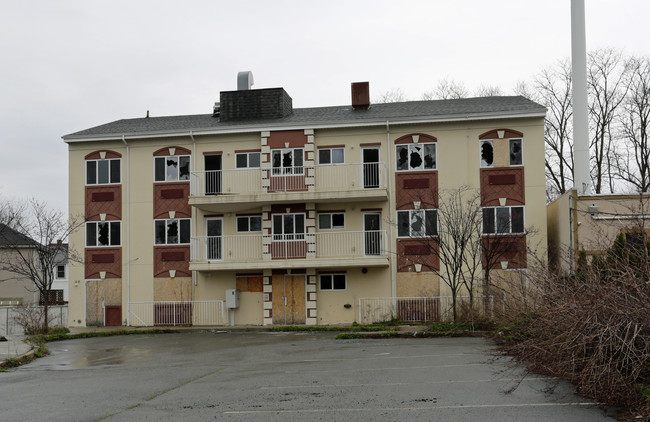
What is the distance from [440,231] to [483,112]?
17.4ft

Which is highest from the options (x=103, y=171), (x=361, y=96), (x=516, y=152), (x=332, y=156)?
(x=361, y=96)

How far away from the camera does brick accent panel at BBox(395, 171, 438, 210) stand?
29.6 metres

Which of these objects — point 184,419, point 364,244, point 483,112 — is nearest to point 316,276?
point 364,244

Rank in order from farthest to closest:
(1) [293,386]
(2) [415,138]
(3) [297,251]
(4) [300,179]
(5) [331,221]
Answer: (5) [331,221], (2) [415,138], (4) [300,179], (3) [297,251], (1) [293,386]

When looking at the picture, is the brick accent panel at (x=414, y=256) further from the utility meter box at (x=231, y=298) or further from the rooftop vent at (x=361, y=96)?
the rooftop vent at (x=361, y=96)

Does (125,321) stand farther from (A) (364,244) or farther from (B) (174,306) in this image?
(A) (364,244)

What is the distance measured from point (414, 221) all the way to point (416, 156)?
273cm

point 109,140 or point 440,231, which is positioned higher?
point 109,140

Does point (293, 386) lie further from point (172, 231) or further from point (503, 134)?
point (172, 231)

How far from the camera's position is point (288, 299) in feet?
98.4

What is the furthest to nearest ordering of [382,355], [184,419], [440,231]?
[440,231], [382,355], [184,419]

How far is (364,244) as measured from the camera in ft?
96.6

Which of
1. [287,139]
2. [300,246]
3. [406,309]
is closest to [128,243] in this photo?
[300,246]

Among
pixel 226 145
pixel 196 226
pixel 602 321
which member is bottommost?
pixel 602 321
